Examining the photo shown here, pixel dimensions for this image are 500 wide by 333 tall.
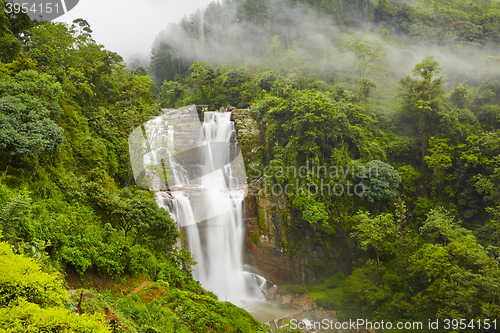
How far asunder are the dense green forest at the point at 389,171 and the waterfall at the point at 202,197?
2.33 meters

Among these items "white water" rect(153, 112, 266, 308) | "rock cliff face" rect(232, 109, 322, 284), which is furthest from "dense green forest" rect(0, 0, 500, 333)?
"white water" rect(153, 112, 266, 308)

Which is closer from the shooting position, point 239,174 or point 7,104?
point 7,104

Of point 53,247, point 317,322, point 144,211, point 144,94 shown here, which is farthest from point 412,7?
point 53,247

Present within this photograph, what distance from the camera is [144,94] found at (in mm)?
19562

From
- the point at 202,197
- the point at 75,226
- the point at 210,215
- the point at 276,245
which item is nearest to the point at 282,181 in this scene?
the point at 276,245

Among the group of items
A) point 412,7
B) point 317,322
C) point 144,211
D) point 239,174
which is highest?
point 412,7

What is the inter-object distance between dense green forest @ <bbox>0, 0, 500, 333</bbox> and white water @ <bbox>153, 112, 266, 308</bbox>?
1.97m

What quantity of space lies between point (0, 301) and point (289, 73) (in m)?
29.0

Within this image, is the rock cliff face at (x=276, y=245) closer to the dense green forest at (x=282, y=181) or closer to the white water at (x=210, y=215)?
the dense green forest at (x=282, y=181)

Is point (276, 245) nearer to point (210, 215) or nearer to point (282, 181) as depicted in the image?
point (282, 181)

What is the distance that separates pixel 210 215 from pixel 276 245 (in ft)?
15.3

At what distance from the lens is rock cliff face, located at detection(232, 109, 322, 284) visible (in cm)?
1852

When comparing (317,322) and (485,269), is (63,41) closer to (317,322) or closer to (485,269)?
(317,322)

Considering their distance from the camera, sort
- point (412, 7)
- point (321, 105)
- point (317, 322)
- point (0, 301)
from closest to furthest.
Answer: point (0, 301) → point (317, 322) → point (321, 105) → point (412, 7)
